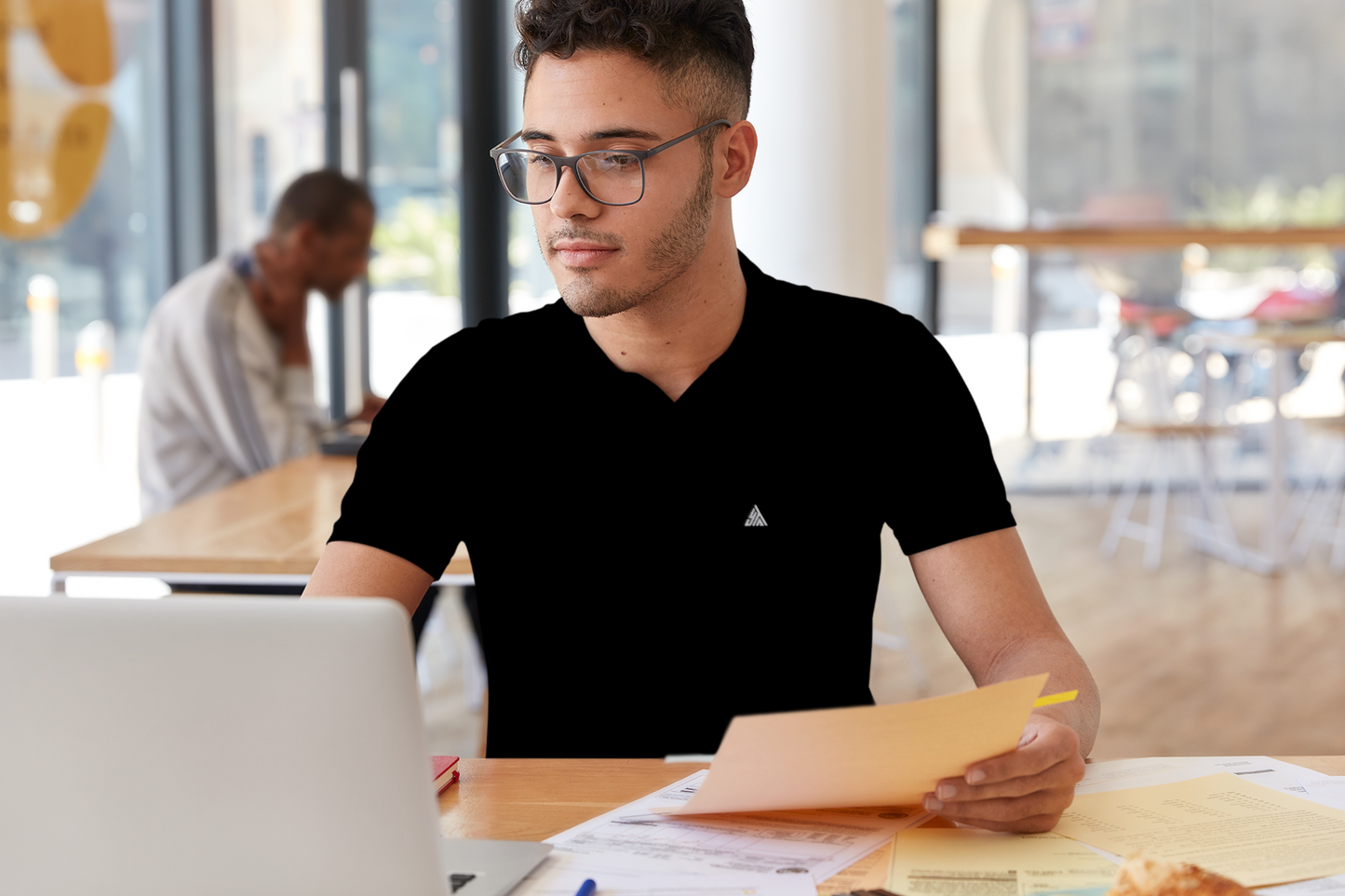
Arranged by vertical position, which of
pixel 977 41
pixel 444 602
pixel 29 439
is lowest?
pixel 444 602

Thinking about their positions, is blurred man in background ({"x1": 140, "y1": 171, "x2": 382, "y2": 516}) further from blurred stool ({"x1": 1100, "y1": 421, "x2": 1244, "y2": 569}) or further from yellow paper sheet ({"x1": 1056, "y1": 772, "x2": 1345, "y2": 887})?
blurred stool ({"x1": 1100, "y1": 421, "x2": 1244, "y2": 569})

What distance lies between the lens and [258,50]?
14.6ft

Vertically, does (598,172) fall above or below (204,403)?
above

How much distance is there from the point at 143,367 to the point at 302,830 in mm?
2441

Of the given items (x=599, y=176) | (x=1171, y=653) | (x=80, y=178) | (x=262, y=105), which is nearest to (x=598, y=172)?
(x=599, y=176)

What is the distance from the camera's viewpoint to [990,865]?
35.4 inches

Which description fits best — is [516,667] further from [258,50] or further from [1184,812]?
[258,50]

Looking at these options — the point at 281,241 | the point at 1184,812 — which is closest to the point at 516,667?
the point at 1184,812

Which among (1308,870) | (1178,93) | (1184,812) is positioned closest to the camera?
(1308,870)

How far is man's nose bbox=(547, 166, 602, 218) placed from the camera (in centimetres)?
126

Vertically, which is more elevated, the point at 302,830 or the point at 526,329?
the point at 526,329

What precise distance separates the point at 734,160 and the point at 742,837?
2.45 ft

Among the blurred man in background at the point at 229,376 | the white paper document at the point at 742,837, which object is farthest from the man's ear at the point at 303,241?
the white paper document at the point at 742,837

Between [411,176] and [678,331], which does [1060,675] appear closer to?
[678,331]
